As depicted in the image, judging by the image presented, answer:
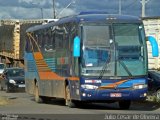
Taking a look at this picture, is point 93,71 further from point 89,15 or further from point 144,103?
point 144,103

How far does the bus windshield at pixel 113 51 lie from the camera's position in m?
19.5

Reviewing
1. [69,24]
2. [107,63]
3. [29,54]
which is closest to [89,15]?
[69,24]

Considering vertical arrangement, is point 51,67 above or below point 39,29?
below

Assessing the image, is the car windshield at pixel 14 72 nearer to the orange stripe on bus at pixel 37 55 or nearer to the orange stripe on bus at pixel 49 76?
the orange stripe on bus at pixel 37 55

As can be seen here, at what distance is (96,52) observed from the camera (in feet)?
64.3

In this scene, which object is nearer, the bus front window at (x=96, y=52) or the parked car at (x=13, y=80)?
the bus front window at (x=96, y=52)

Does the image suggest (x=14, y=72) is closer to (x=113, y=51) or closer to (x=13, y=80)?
(x=13, y=80)

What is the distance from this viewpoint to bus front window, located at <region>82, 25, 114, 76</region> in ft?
64.0

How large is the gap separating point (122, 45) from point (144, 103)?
17.0 feet

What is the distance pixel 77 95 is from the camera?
65.6ft

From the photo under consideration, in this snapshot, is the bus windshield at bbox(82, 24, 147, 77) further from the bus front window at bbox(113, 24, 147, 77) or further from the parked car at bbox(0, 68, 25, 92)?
the parked car at bbox(0, 68, 25, 92)

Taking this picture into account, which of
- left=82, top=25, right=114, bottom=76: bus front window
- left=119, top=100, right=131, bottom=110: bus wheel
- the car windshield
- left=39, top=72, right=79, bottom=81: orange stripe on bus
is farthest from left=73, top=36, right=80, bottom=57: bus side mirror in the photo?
the car windshield

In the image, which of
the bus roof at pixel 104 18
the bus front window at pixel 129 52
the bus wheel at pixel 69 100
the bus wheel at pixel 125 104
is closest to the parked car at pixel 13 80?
the bus wheel at pixel 69 100

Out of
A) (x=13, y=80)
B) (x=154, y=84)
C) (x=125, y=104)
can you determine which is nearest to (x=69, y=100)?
(x=125, y=104)
